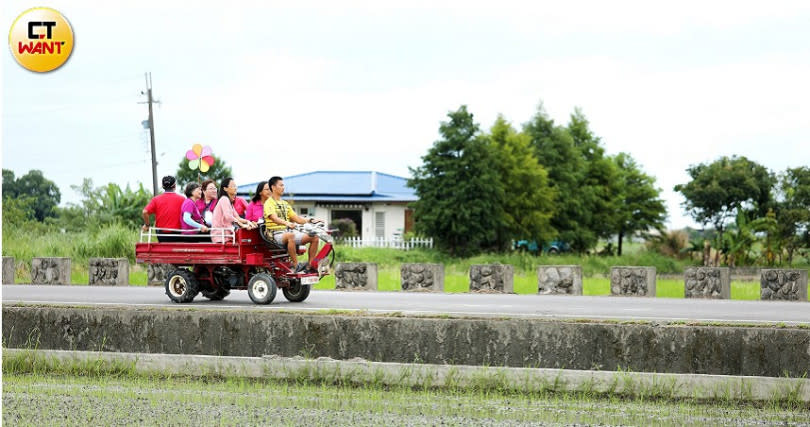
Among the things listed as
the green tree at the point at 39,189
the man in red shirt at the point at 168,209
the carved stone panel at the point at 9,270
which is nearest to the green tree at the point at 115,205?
the carved stone panel at the point at 9,270

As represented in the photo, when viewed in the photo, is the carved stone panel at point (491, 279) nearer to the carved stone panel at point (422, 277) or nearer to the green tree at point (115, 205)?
the carved stone panel at point (422, 277)

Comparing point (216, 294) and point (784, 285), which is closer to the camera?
point (216, 294)

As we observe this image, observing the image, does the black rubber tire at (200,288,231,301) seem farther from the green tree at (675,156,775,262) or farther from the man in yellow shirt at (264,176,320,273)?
the green tree at (675,156,775,262)

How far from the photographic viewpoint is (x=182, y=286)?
15336 mm

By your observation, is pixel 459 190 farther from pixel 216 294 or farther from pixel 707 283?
pixel 216 294

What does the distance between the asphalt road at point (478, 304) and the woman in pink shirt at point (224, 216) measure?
1.05 meters

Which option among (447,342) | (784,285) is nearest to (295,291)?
(447,342)

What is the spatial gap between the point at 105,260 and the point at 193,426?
1678 centimetres

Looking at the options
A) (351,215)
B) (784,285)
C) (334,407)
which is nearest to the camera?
(334,407)

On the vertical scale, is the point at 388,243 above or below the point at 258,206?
below

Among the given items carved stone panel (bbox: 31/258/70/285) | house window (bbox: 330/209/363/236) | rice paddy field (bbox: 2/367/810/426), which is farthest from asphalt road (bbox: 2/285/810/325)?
house window (bbox: 330/209/363/236)

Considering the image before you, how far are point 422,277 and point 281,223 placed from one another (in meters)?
6.53

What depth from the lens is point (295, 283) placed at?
15.7 metres

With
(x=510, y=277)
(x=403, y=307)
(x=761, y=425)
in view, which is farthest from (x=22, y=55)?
(x=510, y=277)
